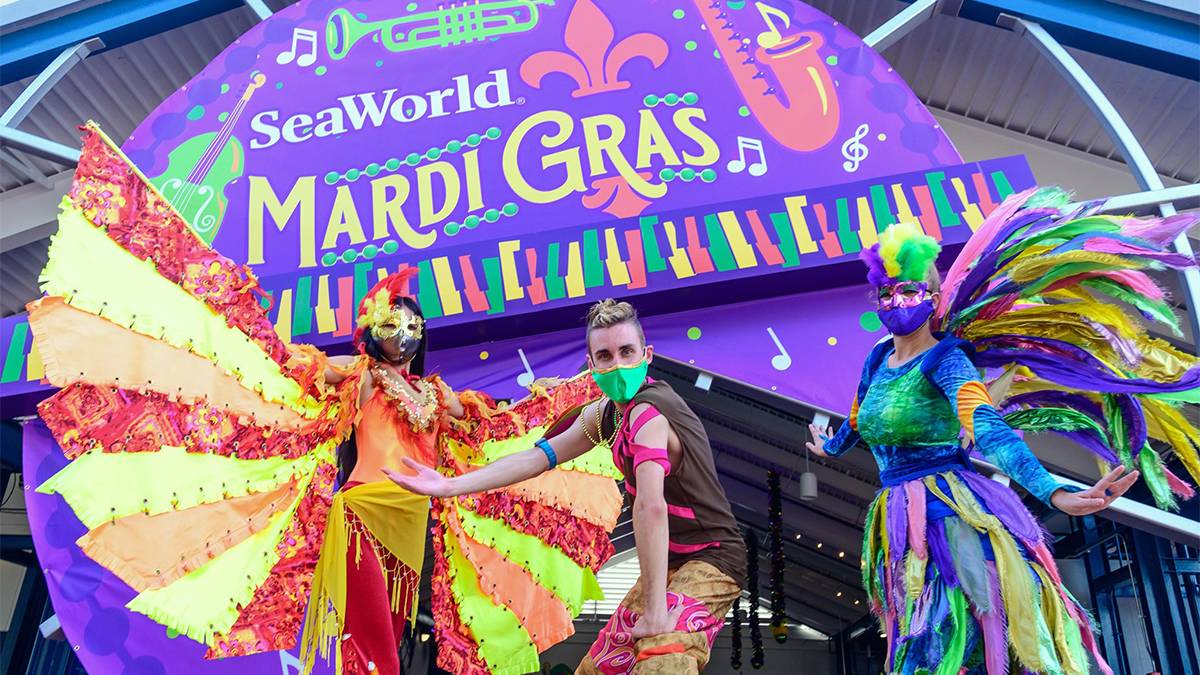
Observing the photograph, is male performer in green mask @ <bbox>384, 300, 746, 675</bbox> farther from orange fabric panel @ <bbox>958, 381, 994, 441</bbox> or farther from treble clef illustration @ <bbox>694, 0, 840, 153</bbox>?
treble clef illustration @ <bbox>694, 0, 840, 153</bbox>

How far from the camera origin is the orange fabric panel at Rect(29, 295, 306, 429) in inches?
117

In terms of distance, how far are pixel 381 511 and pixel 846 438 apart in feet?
5.07

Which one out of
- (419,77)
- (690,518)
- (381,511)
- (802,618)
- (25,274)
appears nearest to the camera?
(690,518)

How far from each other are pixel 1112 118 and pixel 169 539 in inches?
194

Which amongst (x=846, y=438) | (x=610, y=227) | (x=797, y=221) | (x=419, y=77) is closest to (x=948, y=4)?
(x=797, y=221)

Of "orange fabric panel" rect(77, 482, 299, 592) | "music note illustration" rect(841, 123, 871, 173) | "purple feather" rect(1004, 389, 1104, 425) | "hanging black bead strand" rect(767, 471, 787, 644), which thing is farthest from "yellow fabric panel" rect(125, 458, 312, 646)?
"hanging black bead strand" rect(767, 471, 787, 644)

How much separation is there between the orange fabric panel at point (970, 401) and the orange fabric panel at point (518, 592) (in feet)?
6.05

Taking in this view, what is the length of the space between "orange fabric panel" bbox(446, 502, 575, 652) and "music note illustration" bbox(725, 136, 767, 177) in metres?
2.49

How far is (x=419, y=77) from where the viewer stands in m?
5.56

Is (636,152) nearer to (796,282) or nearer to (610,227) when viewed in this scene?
A: (610,227)

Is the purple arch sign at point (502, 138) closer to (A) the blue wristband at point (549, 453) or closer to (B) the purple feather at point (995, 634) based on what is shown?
(A) the blue wristband at point (549, 453)

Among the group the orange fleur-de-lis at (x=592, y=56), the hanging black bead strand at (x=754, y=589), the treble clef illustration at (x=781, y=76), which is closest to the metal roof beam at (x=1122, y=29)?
the treble clef illustration at (x=781, y=76)

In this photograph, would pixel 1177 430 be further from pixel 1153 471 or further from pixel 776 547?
pixel 776 547

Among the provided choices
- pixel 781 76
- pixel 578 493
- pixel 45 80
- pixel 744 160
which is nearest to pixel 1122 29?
pixel 781 76
